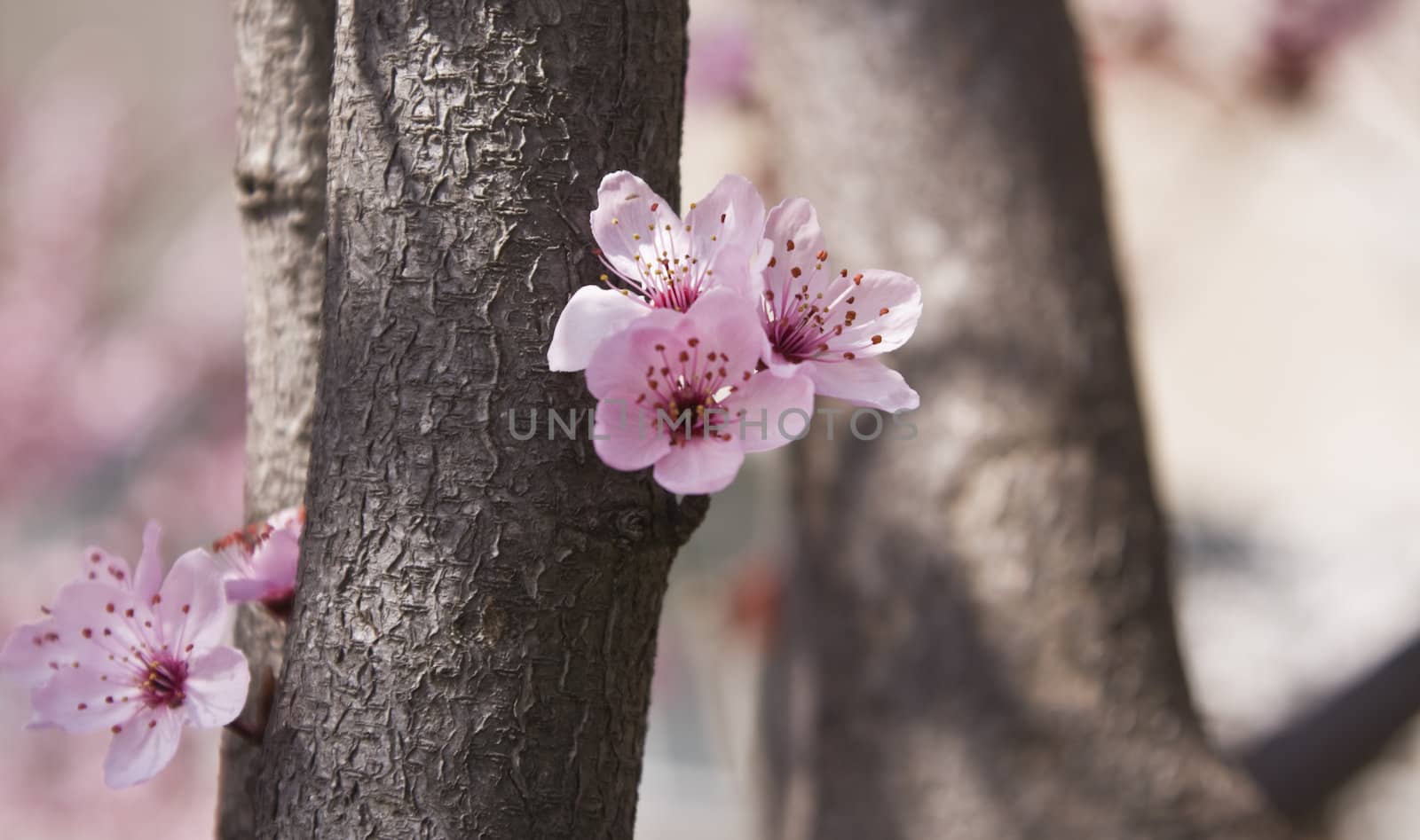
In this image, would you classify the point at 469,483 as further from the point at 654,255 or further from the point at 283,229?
the point at 283,229

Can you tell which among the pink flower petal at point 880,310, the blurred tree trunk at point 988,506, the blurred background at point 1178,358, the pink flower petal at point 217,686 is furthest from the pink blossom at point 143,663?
the blurred background at point 1178,358

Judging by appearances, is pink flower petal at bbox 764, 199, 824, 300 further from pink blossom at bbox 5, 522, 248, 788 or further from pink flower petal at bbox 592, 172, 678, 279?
pink blossom at bbox 5, 522, 248, 788

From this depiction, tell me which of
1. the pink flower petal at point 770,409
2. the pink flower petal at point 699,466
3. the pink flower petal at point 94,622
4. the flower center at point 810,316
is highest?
the flower center at point 810,316

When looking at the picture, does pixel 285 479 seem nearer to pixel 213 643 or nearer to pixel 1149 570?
pixel 213 643

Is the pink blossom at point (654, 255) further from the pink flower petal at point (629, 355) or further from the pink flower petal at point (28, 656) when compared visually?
the pink flower petal at point (28, 656)

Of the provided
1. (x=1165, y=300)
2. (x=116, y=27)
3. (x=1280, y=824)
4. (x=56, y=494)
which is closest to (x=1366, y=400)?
(x=1165, y=300)

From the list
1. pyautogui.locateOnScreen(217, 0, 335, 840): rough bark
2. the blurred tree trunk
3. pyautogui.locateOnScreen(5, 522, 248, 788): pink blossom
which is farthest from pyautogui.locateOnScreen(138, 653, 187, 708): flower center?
the blurred tree trunk

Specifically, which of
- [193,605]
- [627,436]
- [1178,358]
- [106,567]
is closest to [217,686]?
[193,605]
